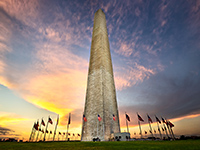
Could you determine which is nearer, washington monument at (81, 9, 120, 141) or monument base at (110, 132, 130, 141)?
monument base at (110, 132, 130, 141)

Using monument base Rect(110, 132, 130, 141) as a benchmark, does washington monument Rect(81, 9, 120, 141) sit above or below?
above

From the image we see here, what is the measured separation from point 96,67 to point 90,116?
1132cm

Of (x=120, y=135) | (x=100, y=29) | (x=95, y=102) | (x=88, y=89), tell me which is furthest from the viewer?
(x=100, y=29)

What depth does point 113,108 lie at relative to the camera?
24047 mm

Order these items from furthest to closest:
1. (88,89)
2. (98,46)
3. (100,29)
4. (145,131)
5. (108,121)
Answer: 1. (145,131)
2. (100,29)
3. (98,46)
4. (88,89)
5. (108,121)

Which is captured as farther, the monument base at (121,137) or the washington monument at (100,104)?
the washington monument at (100,104)

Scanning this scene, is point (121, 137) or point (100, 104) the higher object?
point (100, 104)

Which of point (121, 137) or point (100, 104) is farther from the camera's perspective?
point (100, 104)

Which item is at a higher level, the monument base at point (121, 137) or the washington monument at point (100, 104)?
the washington monument at point (100, 104)

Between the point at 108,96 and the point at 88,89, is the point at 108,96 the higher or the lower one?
the lower one

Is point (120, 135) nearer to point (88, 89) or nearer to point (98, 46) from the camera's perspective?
point (88, 89)

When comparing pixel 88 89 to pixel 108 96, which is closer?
pixel 108 96

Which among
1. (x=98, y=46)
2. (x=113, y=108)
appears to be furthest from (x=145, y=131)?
(x=98, y=46)

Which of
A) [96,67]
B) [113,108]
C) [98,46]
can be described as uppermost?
[98,46]
